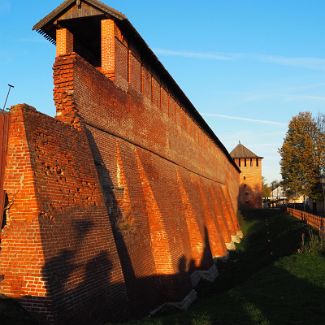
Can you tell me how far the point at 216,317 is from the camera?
252 inches

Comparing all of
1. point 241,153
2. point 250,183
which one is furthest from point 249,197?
point 241,153

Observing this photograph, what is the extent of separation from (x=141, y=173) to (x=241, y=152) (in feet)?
134

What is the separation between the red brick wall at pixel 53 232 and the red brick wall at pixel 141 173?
48.9 inches

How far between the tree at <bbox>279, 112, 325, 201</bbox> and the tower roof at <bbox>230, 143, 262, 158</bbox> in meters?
13.9

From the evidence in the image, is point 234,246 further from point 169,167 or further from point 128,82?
point 128,82

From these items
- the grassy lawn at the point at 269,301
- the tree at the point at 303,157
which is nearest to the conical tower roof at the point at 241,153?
the tree at the point at 303,157

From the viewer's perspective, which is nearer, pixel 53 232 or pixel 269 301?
pixel 53 232

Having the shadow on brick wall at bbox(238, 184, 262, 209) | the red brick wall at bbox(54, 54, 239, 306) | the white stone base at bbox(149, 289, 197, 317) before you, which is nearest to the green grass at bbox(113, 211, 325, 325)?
the white stone base at bbox(149, 289, 197, 317)

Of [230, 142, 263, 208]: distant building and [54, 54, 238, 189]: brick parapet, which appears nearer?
[54, 54, 238, 189]: brick parapet

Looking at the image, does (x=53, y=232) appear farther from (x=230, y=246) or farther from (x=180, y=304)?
(x=230, y=246)

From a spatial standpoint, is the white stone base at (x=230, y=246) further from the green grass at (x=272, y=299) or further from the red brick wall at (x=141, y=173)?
the green grass at (x=272, y=299)

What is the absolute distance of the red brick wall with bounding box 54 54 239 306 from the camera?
26.5ft

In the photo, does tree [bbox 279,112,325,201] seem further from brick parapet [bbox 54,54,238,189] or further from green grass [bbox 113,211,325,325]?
green grass [bbox 113,211,325,325]

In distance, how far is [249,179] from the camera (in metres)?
48.2
